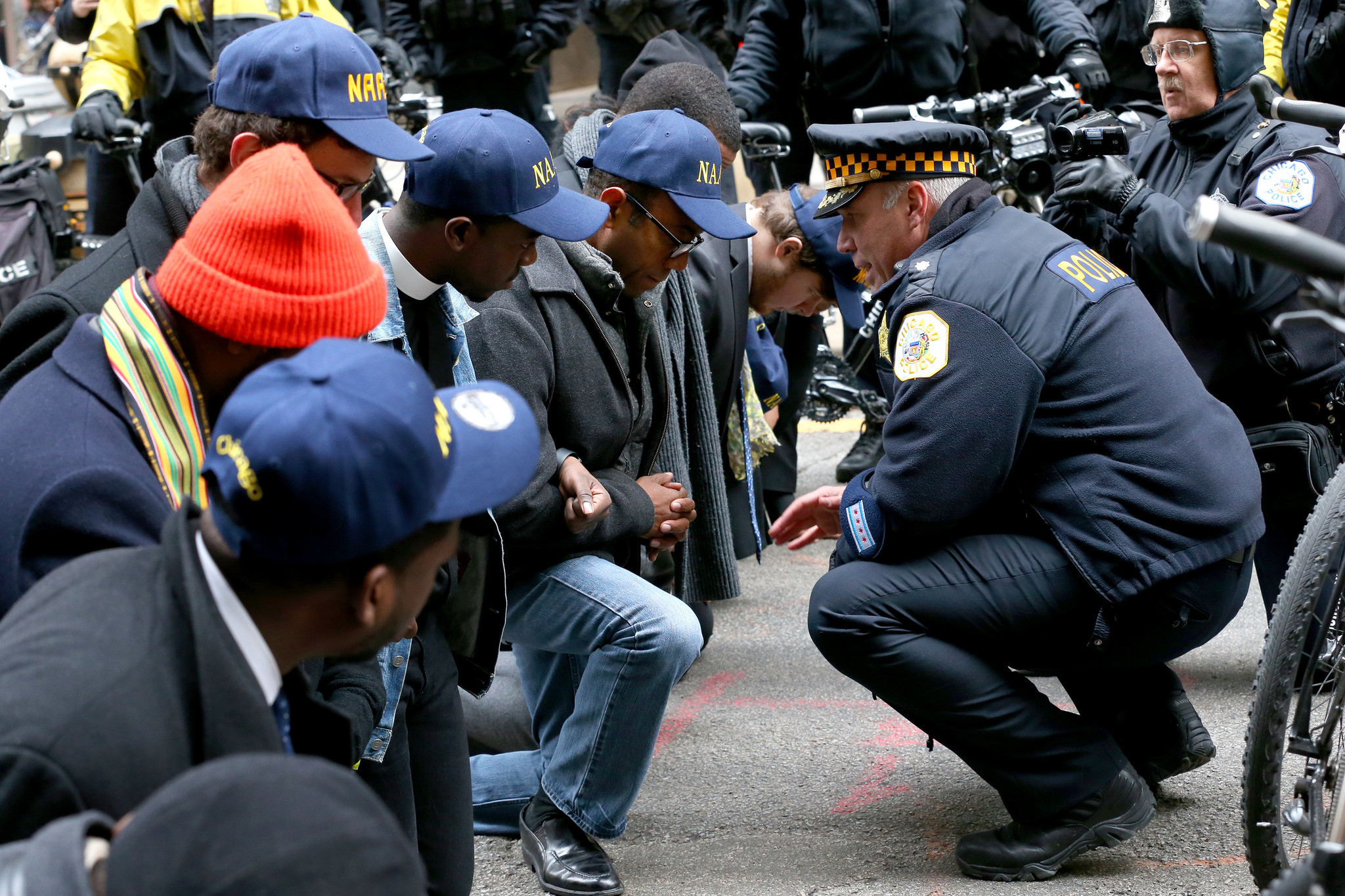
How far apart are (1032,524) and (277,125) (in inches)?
71.4

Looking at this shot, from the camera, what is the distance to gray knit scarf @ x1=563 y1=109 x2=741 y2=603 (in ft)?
12.3

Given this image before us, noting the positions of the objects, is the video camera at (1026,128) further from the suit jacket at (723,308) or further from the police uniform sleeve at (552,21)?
the police uniform sleeve at (552,21)

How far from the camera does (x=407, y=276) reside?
109 inches

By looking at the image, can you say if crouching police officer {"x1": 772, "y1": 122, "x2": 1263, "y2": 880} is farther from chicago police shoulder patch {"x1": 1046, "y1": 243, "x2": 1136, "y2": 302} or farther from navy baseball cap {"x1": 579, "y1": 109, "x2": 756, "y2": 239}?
navy baseball cap {"x1": 579, "y1": 109, "x2": 756, "y2": 239}

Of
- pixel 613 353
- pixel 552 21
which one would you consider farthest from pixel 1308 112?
pixel 552 21

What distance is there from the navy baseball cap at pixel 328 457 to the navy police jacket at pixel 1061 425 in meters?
1.67

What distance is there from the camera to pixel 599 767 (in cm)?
311

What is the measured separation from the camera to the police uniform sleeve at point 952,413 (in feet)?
9.62

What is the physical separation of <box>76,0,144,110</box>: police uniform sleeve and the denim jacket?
2921 mm

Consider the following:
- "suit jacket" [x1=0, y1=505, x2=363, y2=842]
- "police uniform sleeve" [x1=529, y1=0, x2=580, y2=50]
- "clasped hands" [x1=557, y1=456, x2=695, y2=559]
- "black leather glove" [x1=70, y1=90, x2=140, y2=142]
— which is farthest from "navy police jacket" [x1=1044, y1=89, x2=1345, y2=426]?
"black leather glove" [x1=70, y1=90, x2=140, y2=142]

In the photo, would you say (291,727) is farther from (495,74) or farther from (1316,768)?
(495,74)

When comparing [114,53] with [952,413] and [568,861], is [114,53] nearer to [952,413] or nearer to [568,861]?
[568,861]

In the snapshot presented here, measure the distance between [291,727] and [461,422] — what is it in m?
0.43

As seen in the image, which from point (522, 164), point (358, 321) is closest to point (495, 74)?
point (522, 164)
